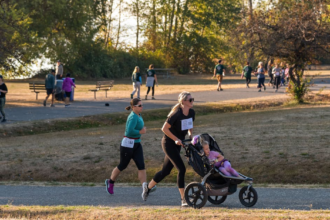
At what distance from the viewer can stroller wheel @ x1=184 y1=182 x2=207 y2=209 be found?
27.1 ft

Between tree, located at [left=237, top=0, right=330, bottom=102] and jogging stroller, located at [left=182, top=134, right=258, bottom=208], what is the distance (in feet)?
59.6

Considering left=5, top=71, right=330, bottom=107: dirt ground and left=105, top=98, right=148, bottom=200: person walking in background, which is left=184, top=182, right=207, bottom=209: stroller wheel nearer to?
left=105, top=98, right=148, bottom=200: person walking in background

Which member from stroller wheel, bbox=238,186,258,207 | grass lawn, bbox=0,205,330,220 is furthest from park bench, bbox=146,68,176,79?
grass lawn, bbox=0,205,330,220

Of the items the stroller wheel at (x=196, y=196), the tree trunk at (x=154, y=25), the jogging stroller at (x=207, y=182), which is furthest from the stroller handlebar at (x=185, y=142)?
the tree trunk at (x=154, y=25)

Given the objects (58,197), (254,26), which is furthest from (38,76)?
(58,197)

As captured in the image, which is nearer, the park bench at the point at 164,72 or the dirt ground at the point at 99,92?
the dirt ground at the point at 99,92

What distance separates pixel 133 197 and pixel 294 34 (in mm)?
17932

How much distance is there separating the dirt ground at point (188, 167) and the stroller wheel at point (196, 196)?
3812mm

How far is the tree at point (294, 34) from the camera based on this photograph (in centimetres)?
2542

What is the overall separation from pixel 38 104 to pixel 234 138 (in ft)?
50.8

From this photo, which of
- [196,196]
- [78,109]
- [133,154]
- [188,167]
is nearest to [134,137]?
[133,154]

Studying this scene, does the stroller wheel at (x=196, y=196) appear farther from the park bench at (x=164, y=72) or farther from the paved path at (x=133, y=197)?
the park bench at (x=164, y=72)

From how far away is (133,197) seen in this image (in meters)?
9.66

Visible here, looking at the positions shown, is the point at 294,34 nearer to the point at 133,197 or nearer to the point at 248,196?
the point at 133,197
